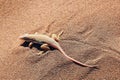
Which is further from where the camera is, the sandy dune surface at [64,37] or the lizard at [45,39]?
the lizard at [45,39]

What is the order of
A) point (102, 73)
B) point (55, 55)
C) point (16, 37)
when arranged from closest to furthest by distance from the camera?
point (102, 73), point (55, 55), point (16, 37)

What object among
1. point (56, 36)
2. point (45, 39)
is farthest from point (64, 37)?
point (45, 39)

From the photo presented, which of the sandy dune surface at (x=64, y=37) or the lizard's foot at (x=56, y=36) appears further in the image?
the lizard's foot at (x=56, y=36)

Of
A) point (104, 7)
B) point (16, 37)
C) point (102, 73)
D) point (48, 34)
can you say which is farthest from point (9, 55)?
point (104, 7)

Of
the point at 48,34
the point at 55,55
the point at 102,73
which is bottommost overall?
the point at 102,73

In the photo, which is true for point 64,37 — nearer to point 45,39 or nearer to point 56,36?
point 56,36

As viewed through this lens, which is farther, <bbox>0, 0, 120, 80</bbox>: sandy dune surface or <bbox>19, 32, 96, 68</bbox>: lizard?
<bbox>19, 32, 96, 68</bbox>: lizard

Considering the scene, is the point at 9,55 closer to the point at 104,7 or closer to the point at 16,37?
the point at 16,37

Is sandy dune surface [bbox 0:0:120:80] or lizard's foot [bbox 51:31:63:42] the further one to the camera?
lizard's foot [bbox 51:31:63:42]
